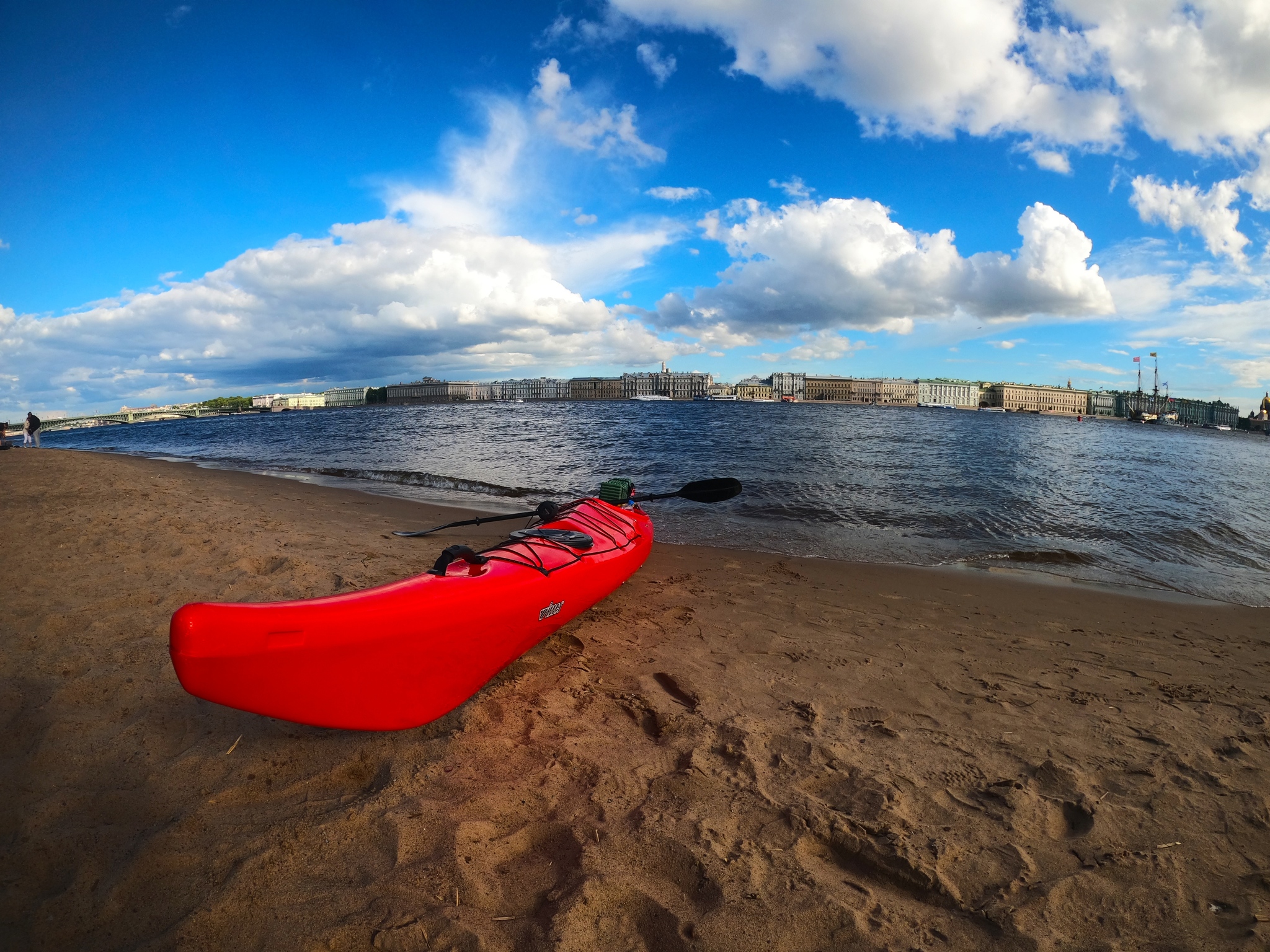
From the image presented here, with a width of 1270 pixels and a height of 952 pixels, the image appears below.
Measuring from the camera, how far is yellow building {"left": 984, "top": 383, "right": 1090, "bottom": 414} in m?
131

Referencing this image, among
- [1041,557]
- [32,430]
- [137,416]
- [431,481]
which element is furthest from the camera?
[137,416]

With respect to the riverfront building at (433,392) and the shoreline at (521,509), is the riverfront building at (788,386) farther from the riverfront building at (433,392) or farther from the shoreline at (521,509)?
the shoreline at (521,509)

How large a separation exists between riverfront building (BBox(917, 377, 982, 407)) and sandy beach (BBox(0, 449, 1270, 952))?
154 metres

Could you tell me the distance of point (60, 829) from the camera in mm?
1905

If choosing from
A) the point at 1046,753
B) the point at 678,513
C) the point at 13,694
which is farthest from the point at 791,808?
the point at 678,513

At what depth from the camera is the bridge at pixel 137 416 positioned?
3282 inches

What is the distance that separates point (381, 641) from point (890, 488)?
11.8 m

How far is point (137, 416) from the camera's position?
10706 centimetres

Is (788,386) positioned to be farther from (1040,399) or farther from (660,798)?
(660,798)

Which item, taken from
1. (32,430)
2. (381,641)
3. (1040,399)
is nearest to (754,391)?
(1040,399)

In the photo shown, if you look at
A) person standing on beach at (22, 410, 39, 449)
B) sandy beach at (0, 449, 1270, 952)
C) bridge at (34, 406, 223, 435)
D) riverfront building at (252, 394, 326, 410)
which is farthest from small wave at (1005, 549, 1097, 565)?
riverfront building at (252, 394, 326, 410)

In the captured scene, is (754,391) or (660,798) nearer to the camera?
(660,798)

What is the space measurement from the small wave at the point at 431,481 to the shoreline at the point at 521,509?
0.41 feet

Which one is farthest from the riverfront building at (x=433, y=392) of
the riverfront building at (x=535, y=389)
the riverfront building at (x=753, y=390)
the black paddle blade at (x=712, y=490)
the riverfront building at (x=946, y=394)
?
the black paddle blade at (x=712, y=490)
